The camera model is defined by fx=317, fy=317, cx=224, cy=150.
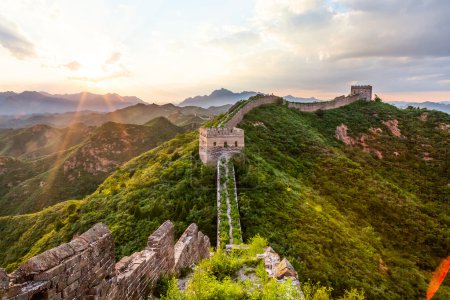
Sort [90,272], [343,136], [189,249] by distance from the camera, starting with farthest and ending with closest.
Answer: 1. [343,136]
2. [189,249]
3. [90,272]

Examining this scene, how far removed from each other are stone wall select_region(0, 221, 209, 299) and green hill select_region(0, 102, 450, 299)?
10.8 m

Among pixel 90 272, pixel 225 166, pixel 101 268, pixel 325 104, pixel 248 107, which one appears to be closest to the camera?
pixel 90 272

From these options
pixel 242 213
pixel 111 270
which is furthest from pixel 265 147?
pixel 111 270

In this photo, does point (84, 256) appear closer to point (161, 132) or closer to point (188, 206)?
point (188, 206)

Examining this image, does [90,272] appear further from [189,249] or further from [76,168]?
[76,168]

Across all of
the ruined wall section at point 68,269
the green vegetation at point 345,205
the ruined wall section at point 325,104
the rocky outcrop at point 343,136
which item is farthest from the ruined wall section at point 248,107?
the ruined wall section at point 68,269

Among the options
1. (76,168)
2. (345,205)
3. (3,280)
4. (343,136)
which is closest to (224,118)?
(345,205)

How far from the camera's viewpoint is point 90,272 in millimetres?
5891

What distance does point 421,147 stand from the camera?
52906mm

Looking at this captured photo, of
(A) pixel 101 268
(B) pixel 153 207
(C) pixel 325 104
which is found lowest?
(B) pixel 153 207

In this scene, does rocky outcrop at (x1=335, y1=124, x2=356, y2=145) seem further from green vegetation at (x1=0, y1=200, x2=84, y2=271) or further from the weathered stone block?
the weathered stone block

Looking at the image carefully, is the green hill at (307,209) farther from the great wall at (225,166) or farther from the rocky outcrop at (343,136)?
the rocky outcrop at (343,136)

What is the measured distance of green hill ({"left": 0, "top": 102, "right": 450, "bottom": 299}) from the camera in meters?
20.4

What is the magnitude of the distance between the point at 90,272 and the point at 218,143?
22.5 meters
